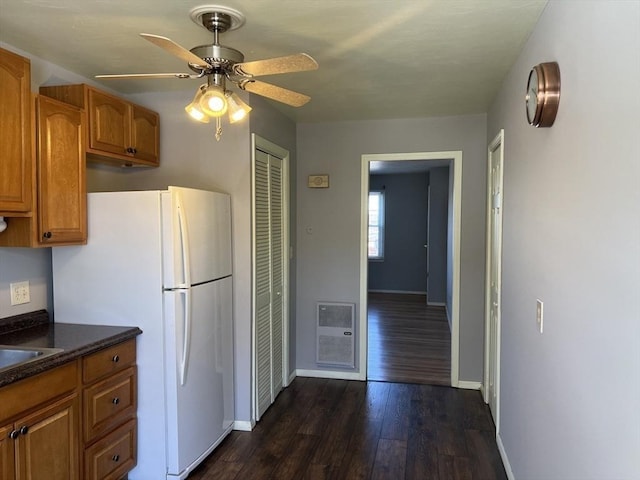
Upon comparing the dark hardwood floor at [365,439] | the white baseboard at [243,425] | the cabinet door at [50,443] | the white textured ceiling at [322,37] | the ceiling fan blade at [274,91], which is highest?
the white textured ceiling at [322,37]

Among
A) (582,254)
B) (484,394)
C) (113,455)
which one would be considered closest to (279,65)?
(582,254)

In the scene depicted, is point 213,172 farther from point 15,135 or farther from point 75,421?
point 75,421

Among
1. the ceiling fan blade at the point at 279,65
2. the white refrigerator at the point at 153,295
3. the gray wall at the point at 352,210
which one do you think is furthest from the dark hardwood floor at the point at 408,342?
the ceiling fan blade at the point at 279,65

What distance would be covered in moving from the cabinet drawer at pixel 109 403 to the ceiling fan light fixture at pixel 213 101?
4.84 feet

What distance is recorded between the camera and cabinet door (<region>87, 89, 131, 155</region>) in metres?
2.52

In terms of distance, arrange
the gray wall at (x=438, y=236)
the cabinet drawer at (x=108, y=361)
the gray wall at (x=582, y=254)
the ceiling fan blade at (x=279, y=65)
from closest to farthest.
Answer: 1. the gray wall at (x=582, y=254)
2. the ceiling fan blade at (x=279, y=65)
3. the cabinet drawer at (x=108, y=361)
4. the gray wall at (x=438, y=236)

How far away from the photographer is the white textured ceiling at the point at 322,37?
189cm

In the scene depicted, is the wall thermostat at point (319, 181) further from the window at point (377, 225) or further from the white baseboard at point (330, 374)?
the window at point (377, 225)

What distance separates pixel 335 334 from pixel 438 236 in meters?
4.25

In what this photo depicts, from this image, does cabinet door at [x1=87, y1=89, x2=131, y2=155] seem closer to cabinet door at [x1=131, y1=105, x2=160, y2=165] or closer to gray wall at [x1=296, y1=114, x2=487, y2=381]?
cabinet door at [x1=131, y1=105, x2=160, y2=165]

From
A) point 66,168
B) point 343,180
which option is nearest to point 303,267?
point 343,180

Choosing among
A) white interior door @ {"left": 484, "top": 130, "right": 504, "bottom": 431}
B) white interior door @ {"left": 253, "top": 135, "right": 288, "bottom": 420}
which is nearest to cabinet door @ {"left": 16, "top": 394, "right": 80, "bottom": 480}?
white interior door @ {"left": 253, "top": 135, "right": 288, "bottom": 420}

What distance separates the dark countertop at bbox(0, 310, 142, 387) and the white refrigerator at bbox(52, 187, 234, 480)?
0.08 m

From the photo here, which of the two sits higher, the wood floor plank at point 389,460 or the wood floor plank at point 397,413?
the wood floor plank at point 397,413
